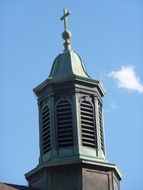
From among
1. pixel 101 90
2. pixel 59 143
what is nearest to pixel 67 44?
pixel 101 90

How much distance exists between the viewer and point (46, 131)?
151ft

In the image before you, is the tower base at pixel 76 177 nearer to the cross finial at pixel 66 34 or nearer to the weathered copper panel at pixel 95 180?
the weathered copper panel at pixel 95 180

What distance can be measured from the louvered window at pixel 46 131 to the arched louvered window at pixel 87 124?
1.70 metres

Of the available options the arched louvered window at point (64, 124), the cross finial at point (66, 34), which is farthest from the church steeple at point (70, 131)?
the cross finial at point (66, 34)

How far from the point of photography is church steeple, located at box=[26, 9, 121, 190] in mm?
43812

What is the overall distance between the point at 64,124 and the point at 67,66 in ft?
12.4

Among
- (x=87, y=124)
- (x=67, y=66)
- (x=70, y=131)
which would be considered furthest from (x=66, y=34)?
(x=70, y=131)

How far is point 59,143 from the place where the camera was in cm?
4491

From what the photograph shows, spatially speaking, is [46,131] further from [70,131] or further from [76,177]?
[76,177]

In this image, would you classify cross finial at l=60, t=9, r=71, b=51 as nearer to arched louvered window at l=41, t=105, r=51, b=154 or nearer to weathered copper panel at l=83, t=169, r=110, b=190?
arched louvered window at l=41, t=105, r=51, b=154

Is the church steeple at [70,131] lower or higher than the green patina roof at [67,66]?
lower

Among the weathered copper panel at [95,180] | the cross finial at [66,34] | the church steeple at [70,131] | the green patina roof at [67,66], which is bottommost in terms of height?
the weathered copper panel at [95,180]

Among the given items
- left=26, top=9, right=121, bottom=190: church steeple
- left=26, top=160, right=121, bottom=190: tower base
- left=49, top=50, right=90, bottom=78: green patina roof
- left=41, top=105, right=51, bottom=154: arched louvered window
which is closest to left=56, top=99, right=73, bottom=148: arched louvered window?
left=26, top=9, right=121, bottom=190: church steeple

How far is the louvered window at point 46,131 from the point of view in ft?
149
